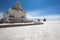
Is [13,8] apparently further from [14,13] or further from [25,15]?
[25,15]

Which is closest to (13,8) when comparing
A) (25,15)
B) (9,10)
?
(9,10)

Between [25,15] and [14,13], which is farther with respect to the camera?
[25,15]

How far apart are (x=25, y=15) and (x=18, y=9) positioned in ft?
10.4

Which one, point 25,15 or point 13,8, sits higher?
point 13,8

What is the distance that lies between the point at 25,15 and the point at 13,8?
4.66 m

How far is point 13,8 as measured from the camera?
27844 mm

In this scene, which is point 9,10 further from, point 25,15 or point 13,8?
point 25,15

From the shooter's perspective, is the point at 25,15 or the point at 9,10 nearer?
the point at 9,10

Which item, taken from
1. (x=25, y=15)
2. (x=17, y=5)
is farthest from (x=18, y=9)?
(x=25, y=15)

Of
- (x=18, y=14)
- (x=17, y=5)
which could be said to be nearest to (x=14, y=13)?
(x=18, y=14)

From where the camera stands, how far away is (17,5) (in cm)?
2820

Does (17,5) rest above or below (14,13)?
above

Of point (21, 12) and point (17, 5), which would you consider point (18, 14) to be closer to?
point (21, 12)

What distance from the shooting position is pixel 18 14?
89.5 ft
